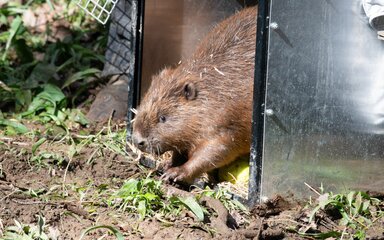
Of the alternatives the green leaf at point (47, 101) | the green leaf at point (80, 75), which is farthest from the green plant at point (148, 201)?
the green leaf at point (80, 75)

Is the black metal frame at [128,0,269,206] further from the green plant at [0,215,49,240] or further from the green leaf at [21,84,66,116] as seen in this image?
the green leaf at [21,84,66,116]

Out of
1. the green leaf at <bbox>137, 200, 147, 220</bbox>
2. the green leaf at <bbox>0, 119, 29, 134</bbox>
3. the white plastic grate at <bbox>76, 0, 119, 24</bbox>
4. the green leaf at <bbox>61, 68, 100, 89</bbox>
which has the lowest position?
the green leaf at <bbox>137, 200, 147, 220</bbox>

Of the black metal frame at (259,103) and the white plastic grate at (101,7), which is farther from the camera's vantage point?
the white plastic grate at (101,7)

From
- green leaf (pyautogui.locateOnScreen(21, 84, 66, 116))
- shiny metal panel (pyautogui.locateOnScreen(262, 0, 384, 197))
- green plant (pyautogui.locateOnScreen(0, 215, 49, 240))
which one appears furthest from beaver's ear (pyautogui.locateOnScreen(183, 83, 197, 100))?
green leaf (pyautogui.locateOnScreen(21, 84, 66, 116))

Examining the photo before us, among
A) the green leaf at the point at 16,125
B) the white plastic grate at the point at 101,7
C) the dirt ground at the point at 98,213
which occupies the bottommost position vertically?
the dirt ground at the point at 98,213

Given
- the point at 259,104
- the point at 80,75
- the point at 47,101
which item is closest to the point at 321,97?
the point at 259,104

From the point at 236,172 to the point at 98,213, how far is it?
1199mm

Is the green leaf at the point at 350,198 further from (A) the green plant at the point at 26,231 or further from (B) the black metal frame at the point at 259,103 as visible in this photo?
(A) the green plant at the point at 26,231

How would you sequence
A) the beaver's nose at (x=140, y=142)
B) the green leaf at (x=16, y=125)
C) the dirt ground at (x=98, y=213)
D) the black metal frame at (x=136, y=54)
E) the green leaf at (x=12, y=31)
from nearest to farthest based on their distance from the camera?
the dirt ground at (x=98, y=213) < the beaver's nose at (x=140, y=142) < the black metal frame at (x=136, y=54) < the green leaf at (x=16, y=125) < the green leaf at (x=12, y=31)

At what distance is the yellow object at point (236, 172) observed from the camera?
5.44 m

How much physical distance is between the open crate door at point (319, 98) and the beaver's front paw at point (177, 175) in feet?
2.05

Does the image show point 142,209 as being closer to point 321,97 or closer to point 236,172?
point 236,172

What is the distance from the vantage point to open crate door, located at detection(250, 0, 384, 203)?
15.2 feet

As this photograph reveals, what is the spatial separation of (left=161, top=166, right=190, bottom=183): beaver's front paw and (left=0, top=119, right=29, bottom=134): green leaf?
4.76 ft
